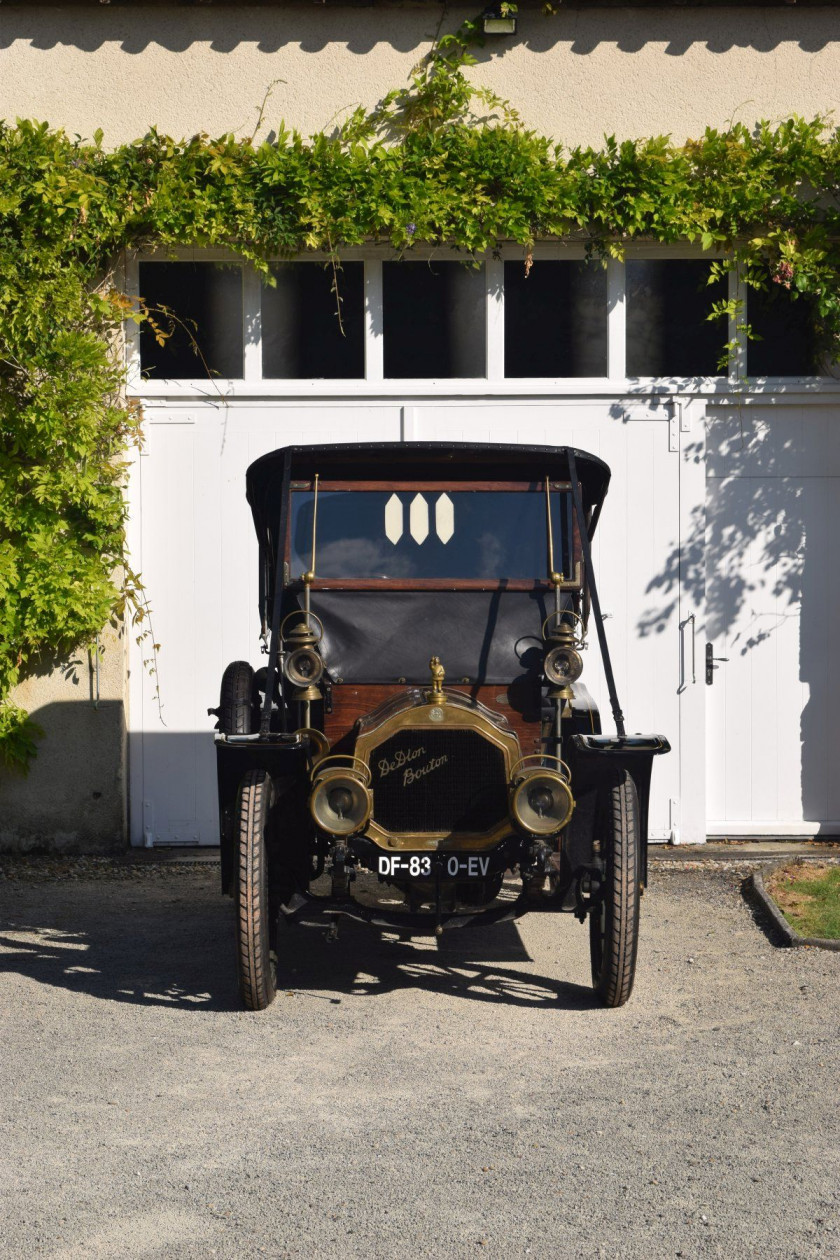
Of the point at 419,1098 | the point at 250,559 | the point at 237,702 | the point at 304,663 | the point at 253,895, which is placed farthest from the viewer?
the point at 250,559

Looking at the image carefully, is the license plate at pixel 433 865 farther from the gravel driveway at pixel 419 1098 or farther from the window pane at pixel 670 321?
the window pane at pixel 670 321

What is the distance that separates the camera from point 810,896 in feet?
24.1

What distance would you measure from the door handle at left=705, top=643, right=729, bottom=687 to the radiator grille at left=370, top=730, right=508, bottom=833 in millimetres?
3809

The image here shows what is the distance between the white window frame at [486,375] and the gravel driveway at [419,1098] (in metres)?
3.57

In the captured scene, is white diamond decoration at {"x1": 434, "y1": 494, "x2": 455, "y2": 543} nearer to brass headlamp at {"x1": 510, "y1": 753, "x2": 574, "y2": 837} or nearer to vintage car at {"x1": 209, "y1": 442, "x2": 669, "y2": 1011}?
vintage car at {"x1": 209, "y1": 442, "x2": 669, "y2": 1011}

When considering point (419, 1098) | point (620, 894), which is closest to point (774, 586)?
point (620, 894)

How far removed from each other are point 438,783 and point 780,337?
4.94 meters

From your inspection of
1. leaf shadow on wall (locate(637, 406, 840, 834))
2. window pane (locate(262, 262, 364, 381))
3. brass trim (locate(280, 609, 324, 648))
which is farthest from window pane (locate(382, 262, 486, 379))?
brass trim (locate(280, 609, 324, 648))

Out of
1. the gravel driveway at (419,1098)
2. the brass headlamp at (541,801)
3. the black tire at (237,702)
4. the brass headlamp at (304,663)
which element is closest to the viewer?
the gravel driveway at (419,1098)

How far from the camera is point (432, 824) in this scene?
545 centimetres

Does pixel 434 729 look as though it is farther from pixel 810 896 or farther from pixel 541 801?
pixel 810 896

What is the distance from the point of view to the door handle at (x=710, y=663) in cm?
891

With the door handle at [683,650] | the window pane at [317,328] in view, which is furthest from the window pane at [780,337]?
the window pane at [317,328]

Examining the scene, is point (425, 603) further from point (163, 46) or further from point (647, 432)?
point (163, 46)
